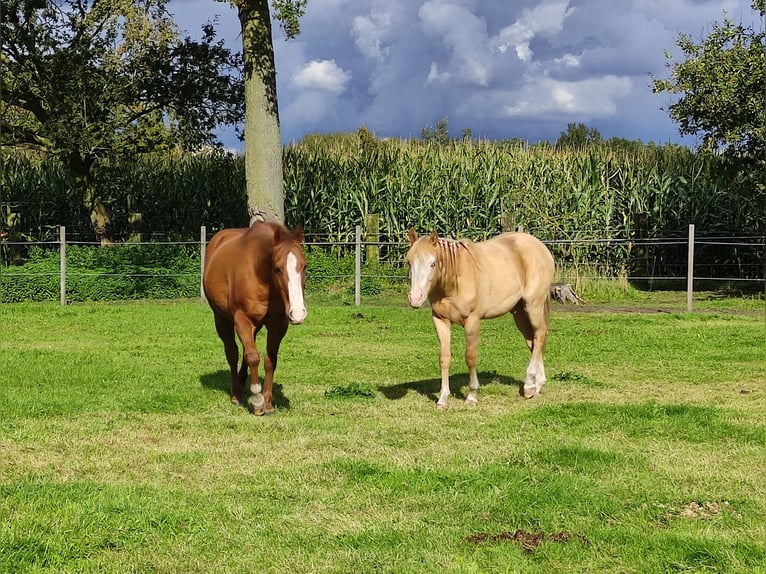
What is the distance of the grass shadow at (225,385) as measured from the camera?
7406mm

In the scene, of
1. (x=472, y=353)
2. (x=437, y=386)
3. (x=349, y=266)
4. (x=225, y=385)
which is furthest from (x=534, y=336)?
(x=349, y=266)

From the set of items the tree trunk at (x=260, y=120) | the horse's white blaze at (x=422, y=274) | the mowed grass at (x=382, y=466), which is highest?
the tree trunk at (x=260, y=120)

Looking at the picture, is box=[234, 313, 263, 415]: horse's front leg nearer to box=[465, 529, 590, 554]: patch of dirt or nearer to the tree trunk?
box=[465, 529, 590, 554]: patch of dirt

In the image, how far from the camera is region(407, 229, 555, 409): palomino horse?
22.8 ft

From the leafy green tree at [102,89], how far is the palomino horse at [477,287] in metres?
11.7

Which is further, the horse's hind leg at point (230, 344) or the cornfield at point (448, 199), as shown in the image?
the cornfield at point (448, 199)

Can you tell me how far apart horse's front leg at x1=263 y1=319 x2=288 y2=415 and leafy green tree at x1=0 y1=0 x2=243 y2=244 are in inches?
457

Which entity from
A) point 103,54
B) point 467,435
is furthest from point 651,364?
point 103,54

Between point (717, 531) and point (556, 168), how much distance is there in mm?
17983

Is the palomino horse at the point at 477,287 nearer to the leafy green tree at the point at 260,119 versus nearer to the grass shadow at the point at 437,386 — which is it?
the grass shadow at the point at 437,386

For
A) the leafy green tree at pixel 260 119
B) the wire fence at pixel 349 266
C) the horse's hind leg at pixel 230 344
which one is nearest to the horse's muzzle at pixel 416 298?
the horse's hind leg at pixel 230 344

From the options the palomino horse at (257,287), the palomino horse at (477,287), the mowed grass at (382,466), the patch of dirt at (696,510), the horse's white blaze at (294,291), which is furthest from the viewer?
the palomino horse at (477,287)

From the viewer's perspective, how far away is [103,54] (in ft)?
59.9

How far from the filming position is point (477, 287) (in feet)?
23.9
